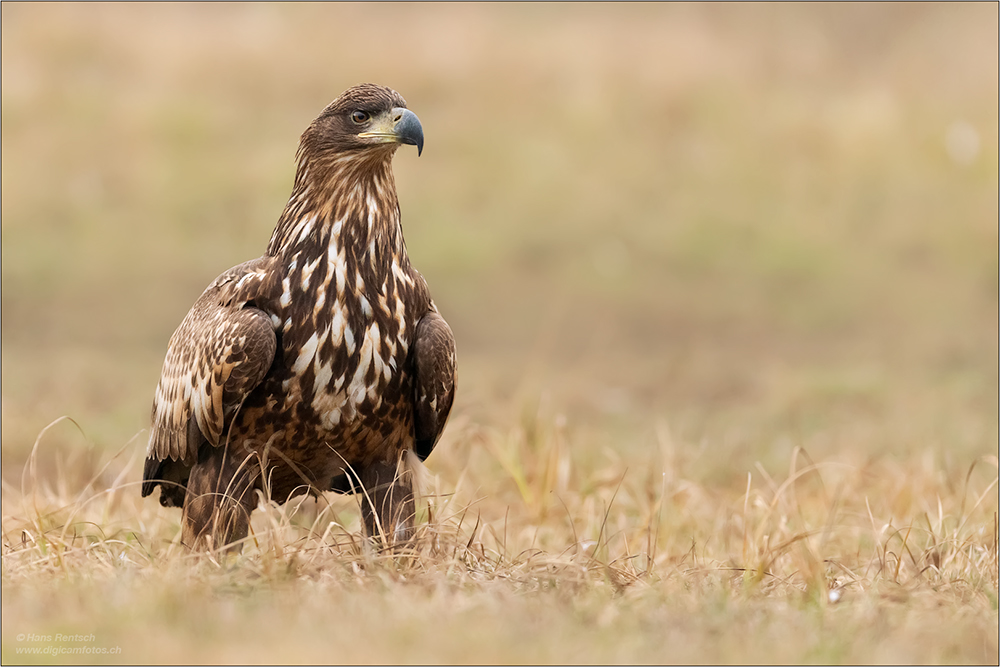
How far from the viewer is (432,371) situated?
4156mm

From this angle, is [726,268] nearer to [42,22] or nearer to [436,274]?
[436,274]

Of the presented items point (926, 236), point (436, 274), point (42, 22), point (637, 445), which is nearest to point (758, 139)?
point (926, 236)

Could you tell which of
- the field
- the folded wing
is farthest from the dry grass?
the folded wing

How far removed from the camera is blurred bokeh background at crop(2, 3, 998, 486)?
10.2 meters

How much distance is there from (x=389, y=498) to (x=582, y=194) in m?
9.52

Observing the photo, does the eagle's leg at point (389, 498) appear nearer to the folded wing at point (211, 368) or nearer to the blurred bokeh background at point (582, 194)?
the folded wing at point (211, 368)

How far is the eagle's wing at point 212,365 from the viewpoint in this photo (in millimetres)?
3951

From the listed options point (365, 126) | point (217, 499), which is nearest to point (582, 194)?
point (365, 126)

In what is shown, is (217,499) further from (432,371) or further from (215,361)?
(432,371)

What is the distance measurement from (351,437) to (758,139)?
10922 mm

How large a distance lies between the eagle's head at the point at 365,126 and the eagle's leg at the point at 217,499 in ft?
3.55

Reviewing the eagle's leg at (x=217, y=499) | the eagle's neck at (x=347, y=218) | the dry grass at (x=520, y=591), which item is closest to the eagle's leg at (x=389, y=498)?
the dry grass at (x=520, y=591)

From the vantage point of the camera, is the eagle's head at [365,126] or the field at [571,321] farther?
the eagle's head at [365,126]

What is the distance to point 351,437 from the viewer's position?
13.5ft
